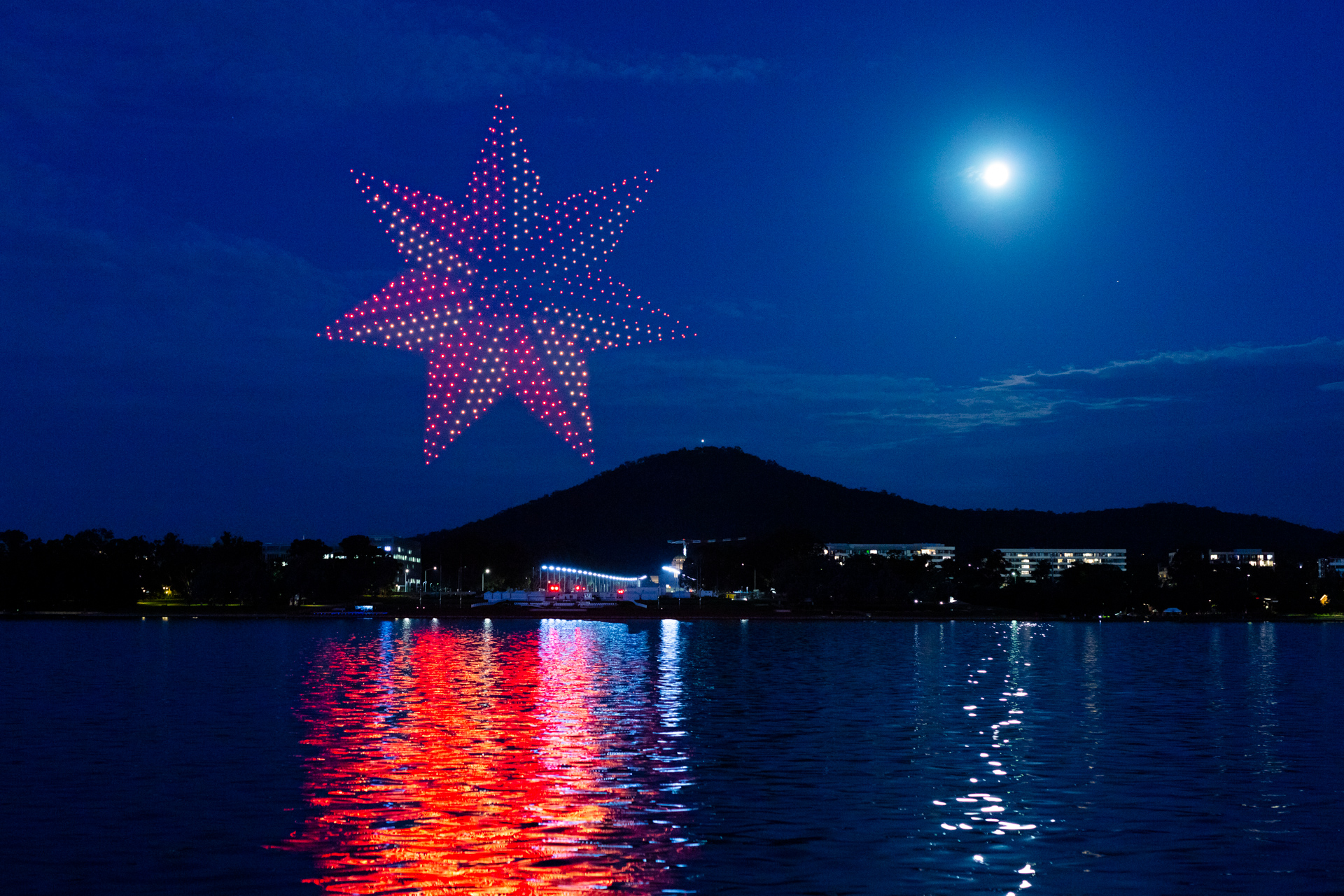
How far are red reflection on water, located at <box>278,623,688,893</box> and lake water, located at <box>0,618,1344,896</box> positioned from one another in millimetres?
95

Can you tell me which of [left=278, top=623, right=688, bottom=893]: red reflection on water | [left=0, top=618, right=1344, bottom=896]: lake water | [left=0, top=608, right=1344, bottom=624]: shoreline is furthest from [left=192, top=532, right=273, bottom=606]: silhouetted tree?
[left=278, top=623, right=688, bottom=893]: red reflection on water

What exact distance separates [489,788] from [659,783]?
339 cm

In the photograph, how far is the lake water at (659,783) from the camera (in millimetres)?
16844

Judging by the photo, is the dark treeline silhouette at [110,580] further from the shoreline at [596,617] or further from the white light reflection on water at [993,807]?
the white light reflection on water at [993,807]

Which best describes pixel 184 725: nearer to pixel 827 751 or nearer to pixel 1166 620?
pixel 827 751

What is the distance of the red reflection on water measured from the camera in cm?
1673

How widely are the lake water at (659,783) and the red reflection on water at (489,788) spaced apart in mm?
95

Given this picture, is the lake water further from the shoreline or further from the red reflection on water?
the shoreline

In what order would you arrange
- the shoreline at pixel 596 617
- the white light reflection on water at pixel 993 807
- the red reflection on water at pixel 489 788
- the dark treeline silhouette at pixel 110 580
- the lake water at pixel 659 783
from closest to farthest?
1. the red reflection on water at pixel 489 788
2. the lake water at pixel 659 783
3. the white light reflection on water at pixel 993 807
4. the shoreline at pixel 596 617
5. the dark treeline silhouette at pixel 110 580

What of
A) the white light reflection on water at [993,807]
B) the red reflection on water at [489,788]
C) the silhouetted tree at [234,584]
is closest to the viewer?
the red reflection on water at [489,788]

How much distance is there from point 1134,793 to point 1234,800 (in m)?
1.74

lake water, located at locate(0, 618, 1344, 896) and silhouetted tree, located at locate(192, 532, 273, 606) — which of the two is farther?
silhouetted tree, located at locate(192, 532, 273, 606)

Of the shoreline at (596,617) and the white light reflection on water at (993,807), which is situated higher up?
the white light reflection on water at (993,807)

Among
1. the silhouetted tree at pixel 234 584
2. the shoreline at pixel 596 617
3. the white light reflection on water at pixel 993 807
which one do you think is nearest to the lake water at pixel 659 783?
the white light reflection on water at pixel 993 807
